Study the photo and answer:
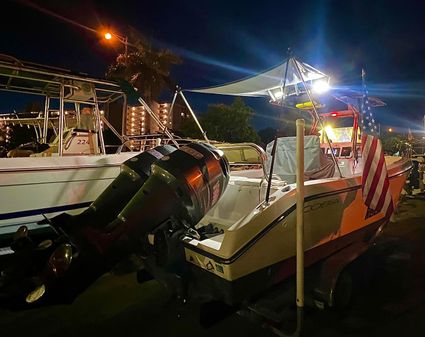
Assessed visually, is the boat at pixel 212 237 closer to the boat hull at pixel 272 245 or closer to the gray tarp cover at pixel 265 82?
Result: the boat hull at pixel 272 245

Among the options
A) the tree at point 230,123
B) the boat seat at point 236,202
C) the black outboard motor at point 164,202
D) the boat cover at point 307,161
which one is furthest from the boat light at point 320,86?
the tree at point 230,123

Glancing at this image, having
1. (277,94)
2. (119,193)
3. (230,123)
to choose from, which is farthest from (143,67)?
(119,193)

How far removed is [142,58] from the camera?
19.8 m

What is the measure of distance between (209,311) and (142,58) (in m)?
19.2

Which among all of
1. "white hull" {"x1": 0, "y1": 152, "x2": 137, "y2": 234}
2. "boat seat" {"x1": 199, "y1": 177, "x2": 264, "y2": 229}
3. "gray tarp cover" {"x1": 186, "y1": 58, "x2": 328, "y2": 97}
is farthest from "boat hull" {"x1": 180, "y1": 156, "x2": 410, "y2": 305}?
"white hull" {"x1": 0, "y1": 152, "x2": 137, "y2": 234}

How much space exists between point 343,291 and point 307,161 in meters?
1.51

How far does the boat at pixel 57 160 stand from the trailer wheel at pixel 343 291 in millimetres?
3145

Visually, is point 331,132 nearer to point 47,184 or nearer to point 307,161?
point 307,161

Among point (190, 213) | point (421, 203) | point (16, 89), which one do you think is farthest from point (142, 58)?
point (190, 213)

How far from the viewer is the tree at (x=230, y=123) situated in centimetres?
2381

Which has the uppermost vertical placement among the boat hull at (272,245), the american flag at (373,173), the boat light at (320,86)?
the boat light at (320,86)

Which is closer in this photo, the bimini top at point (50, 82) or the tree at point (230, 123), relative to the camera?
the bimini top at point (50, 82)

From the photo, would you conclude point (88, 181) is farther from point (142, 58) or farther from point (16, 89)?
point (142, 58)

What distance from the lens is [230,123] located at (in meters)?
24.0
